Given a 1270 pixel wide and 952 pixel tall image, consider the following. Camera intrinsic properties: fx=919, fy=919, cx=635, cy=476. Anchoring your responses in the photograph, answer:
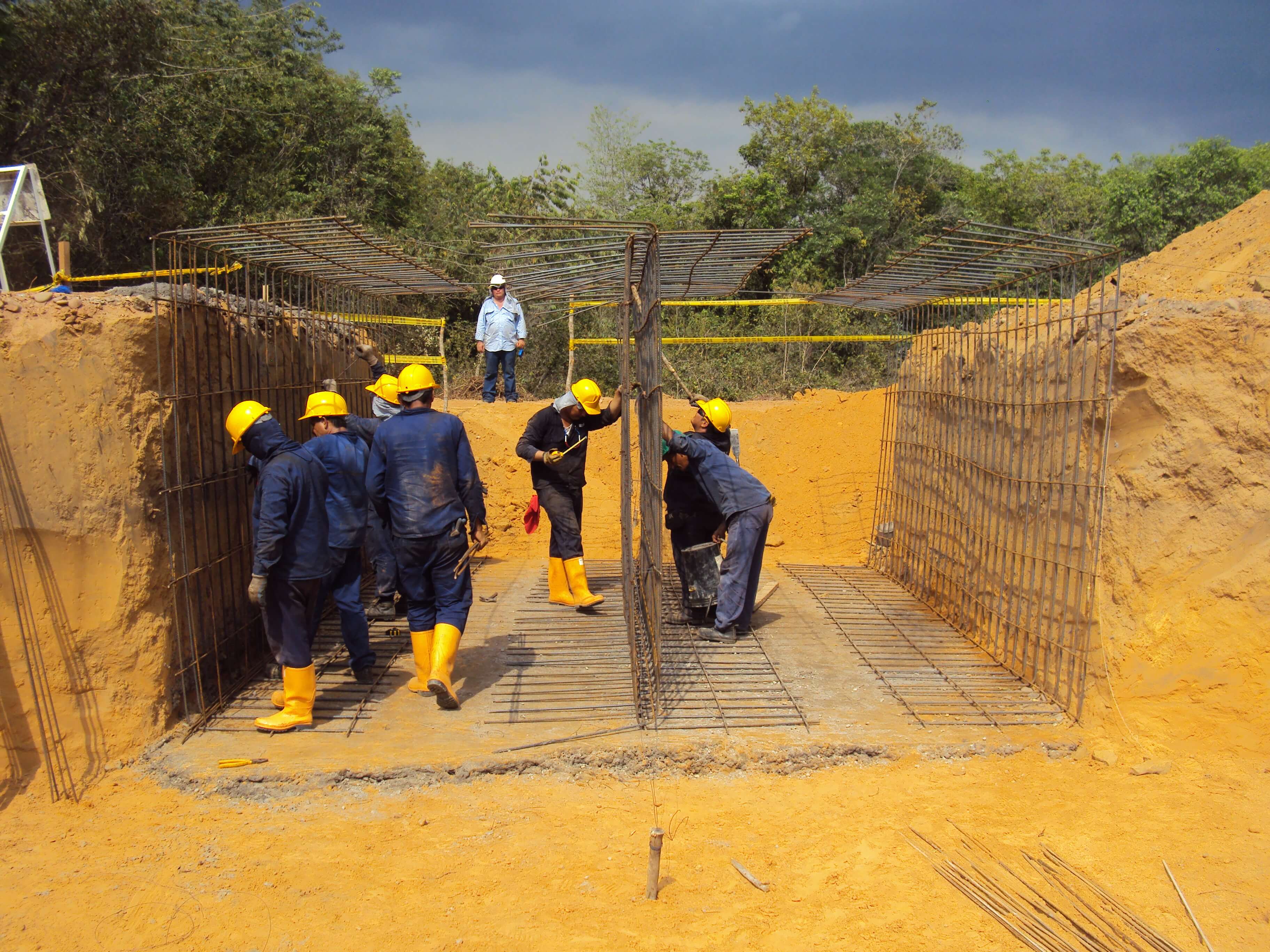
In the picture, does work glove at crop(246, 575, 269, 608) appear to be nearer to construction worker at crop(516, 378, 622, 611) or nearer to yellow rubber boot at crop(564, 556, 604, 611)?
construction worker at crop(516, 378, 622, 611)

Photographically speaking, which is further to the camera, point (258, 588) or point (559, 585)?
point (559, 585)

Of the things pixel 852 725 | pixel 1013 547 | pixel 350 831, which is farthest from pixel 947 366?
pixel 350 831

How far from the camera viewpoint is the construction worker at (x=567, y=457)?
7.05 m

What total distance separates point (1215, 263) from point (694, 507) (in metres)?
4.23

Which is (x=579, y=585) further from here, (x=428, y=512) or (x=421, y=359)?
(x=421, y=359)

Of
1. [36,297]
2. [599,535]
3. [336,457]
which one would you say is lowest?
[599,535]

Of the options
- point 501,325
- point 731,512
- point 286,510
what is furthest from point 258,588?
point 501,325

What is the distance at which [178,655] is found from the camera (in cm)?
511

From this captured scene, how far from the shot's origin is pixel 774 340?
13219 mm

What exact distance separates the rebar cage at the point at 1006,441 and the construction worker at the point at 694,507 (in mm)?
1685

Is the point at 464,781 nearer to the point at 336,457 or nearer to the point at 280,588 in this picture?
the point at 280,588

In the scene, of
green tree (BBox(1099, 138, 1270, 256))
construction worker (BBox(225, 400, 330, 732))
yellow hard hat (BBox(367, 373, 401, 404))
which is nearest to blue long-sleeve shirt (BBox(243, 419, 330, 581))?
construction worker (BBox(225, 400, 330, 732))

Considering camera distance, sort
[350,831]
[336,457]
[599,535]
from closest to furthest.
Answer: [350,831]
[336,457]
[599,535]

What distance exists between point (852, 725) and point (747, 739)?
671 mm
